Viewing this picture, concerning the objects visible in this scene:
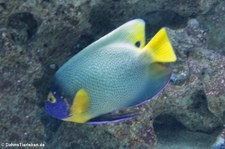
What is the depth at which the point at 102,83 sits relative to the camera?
1.74m

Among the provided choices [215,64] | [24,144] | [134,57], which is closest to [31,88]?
[24,144]

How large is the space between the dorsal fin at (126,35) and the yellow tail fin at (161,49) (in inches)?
4.4

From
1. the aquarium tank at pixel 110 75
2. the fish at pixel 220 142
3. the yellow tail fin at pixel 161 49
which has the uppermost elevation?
the yellow tail fin at pixel 161 49

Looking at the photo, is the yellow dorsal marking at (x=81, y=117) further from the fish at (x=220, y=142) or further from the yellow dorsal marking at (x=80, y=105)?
the fish at (x=220, y=142)

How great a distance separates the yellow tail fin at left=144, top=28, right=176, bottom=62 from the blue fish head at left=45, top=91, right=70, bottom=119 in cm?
57

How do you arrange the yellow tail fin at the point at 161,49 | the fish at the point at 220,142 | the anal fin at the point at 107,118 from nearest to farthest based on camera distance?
the yellow tail fin at the point at 161,49 → the anal fin at the point at 107,118 → the fish at the point at 220,142

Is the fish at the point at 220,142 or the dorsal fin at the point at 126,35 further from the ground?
the dorsal fin at the point at 126,35

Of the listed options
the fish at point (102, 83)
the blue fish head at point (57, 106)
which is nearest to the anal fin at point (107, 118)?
the fish at point (102, 83)

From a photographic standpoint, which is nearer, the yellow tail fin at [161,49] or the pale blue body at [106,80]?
the yellow tail fin at [161,49]

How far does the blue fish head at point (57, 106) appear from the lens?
1737 mm

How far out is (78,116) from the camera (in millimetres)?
1743

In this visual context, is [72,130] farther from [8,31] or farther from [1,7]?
[1,7]

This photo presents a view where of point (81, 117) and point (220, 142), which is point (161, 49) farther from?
point (220, 142)

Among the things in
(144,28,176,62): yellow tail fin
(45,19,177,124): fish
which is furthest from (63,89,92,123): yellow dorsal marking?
(144,28,176,62): yellow tail fin
